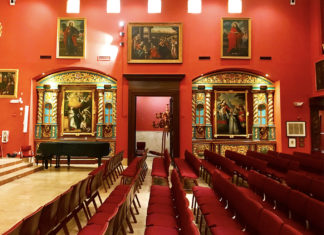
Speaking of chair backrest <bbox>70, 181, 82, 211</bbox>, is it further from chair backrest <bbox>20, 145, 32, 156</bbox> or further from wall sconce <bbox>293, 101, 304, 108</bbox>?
wall sconce <bbox>293, 101, 304, 108</bbox>

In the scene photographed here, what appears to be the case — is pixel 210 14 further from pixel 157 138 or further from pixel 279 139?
pixel 157 138

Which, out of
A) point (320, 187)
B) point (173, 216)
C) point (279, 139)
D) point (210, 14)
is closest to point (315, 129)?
point (279, 139)

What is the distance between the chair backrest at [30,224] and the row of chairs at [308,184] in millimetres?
3961

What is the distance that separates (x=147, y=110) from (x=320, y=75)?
27.2 feet

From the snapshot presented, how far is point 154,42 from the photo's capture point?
32.9ft

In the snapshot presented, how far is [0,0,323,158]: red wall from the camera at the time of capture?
994cm

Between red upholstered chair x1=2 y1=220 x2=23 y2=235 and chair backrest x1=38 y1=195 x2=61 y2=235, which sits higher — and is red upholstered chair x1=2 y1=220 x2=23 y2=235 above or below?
above

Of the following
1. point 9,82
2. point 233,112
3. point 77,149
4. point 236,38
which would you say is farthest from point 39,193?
point 236,38

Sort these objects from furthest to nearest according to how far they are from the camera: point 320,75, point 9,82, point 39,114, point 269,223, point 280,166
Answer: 1. point 39,114
2. point 9,82
3. point 320,75
4. point 280,166
5. point 269,223

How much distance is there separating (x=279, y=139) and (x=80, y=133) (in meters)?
8.31

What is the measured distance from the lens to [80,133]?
10.4m

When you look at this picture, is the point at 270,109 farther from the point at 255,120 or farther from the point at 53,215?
the point at 53,215

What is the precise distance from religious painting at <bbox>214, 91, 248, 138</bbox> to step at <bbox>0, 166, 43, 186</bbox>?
276 inches

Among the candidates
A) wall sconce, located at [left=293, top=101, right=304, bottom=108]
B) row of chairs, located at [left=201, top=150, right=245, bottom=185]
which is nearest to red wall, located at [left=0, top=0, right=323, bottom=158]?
wall sconce, located at [left=293, top=101, right=304, bottom=108]
